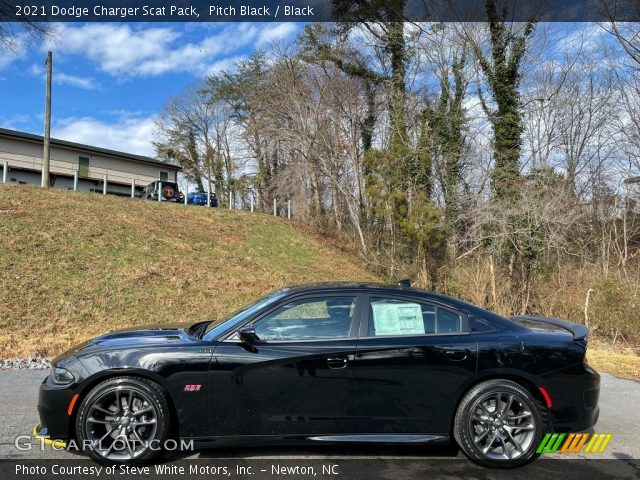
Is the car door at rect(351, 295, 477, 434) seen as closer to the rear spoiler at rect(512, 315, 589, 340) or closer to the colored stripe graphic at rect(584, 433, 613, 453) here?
the rear spoiler at rect(512, 315, 589, 340)

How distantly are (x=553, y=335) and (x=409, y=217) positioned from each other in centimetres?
1492

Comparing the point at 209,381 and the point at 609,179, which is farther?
the point at 609,179

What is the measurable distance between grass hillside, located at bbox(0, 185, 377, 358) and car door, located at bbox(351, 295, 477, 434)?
663 cm

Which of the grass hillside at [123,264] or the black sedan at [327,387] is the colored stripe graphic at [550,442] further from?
the grass hillside at [123,264]

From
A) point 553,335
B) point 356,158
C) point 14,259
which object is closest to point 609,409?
point 553,335

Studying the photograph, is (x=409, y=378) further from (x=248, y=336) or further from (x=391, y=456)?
(x=248, y=336)

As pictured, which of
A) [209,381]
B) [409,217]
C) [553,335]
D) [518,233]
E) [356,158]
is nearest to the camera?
[209,381]

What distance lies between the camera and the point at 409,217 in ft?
61.8

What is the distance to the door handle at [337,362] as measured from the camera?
3783 mm

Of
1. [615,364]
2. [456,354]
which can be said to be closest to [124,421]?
[456,354]

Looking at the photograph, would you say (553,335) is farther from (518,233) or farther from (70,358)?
(518,233)

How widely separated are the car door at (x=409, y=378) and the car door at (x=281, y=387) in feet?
0.44

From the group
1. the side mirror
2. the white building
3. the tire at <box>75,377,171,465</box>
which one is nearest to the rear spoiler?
the side mirror

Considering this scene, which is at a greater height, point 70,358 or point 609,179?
point 609,179
